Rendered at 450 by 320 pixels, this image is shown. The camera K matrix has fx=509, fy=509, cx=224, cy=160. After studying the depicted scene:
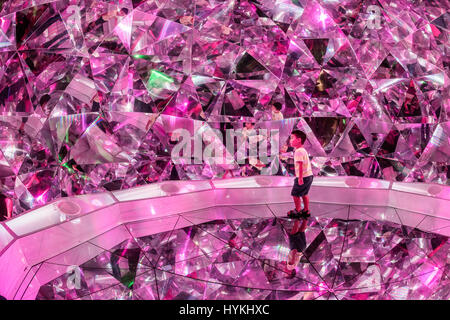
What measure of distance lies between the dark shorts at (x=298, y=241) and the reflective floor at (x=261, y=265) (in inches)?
2.4

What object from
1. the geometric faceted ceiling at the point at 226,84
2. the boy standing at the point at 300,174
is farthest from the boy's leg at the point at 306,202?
the geometric faceted ceiling at the point at 226,84

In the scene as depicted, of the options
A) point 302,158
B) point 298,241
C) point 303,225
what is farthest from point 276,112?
point 298,241

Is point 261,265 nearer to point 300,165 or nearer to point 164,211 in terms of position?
point 300,165

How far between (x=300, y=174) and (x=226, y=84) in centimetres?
237

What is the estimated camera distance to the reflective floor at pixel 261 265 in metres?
4.52

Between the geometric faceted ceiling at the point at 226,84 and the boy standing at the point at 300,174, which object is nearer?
the boy standing at the point at 300,174

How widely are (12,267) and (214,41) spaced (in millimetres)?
4575

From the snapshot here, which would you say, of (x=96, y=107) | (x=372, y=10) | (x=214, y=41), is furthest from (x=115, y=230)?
(x=372, y=10)

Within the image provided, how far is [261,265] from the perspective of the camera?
508 centimetres

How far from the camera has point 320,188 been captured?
23.2 feet

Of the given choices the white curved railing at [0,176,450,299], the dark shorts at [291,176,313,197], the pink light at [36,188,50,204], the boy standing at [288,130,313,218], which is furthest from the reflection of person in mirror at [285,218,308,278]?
the pink light at [36,188,50,204]

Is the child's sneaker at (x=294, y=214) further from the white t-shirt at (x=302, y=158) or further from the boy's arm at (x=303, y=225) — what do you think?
the white t-shirt at (x=302, y=158)

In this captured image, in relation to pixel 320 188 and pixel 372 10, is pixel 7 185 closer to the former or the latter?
pixel 320 188

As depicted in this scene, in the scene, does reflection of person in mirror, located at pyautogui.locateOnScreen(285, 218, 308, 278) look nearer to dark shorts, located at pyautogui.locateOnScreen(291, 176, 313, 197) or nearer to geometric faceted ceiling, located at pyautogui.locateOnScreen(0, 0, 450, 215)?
dark shorts, located at pyautogui.locateOnScreen(291, 176, 313, 197)
